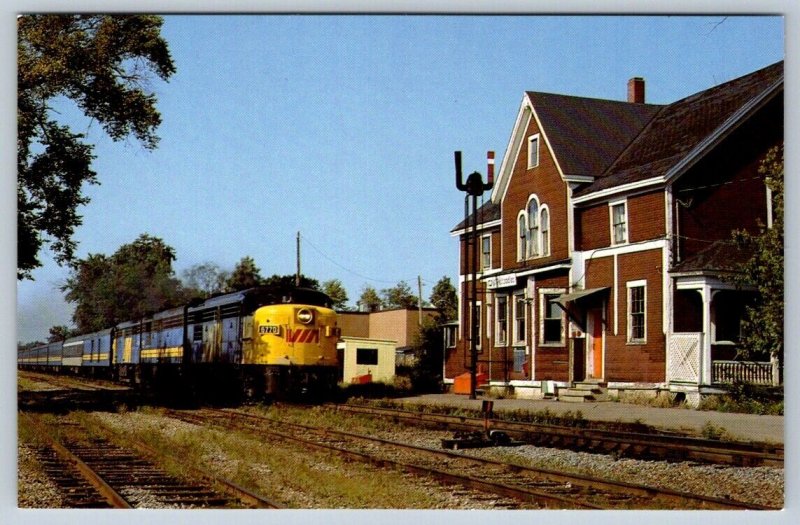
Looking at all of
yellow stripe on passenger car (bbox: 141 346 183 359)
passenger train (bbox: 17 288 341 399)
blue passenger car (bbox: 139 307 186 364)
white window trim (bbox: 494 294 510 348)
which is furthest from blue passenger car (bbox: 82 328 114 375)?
white window trim (bbox: 494 294 510 348)

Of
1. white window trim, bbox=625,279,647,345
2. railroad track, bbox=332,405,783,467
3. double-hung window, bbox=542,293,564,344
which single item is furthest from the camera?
double-hung window, bbox=542,293,564,344

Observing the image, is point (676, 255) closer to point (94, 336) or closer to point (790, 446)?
point (790, 446)

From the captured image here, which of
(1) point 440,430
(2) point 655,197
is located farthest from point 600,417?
(2) point 655,197

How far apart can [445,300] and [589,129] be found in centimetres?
566

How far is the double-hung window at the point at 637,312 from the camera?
16.7 m

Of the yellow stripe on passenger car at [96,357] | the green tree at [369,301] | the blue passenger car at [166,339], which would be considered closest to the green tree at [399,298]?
the green tree at [369,301]

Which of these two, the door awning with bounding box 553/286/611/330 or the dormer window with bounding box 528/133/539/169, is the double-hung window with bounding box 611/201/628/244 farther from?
the dormer window with bounding box 528/133/539/169

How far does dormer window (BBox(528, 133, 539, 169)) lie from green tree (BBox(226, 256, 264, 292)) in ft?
19.9

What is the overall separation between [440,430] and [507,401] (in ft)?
14.5

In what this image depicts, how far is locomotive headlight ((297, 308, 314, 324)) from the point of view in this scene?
20812mm

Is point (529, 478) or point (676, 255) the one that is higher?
point (676, 255)

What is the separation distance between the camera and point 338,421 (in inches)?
708

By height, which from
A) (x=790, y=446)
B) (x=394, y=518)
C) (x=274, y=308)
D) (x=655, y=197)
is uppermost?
(x=655, y=197)

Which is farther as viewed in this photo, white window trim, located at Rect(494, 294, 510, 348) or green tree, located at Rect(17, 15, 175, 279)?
white window trim, located at Rect(494, 294, 510, 348)
